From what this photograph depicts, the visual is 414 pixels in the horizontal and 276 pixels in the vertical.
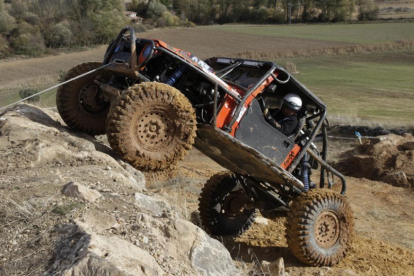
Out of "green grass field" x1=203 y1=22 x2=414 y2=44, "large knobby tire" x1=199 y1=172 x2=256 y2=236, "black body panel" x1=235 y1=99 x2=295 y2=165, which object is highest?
"black body panel" x1=235 y1=99 x2=295 y2=165

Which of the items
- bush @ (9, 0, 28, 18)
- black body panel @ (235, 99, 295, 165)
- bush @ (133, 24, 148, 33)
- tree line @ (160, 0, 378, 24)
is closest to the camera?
black body panel @ (235, 99, 295, 165)

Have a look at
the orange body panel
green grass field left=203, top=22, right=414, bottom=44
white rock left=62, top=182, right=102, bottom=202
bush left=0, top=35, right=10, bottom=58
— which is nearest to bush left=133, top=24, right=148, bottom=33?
green grass field left=203, top=22, right=414, bottom=44

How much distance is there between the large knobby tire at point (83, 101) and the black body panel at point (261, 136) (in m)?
2.15

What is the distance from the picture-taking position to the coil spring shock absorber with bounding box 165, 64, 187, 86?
7.33m

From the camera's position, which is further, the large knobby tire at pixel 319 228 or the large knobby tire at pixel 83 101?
the large knobby tire at pixel 83 101

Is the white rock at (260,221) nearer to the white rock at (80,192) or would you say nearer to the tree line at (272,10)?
the white rock at (80,192)

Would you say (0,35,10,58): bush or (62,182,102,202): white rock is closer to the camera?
(62,182,102,202): white rock

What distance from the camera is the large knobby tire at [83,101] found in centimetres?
775

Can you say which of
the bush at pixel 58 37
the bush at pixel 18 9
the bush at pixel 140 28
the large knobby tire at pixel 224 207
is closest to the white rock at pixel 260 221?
the large knobby tire at pixel 224 207

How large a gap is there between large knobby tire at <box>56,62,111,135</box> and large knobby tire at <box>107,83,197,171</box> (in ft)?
4.44

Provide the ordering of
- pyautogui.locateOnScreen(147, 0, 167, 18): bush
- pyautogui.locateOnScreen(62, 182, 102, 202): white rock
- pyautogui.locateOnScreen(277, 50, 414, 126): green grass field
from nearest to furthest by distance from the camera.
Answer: pyautogui.locateOnScreen(62, 182, 102, 202): white rock → pyautogui.locateOnScreen(277, 50, 414, 126): green grass field → pyautogui.locateOnScreen(147, 0, 167, 18): bush

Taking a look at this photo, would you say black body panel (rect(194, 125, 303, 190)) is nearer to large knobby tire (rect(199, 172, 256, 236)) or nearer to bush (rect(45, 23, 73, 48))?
large knobby tire (rect(199, 172, 256, 236))

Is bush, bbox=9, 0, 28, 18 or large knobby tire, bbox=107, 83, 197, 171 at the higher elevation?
large knobby tire, bbox=107, 83, 197, 171

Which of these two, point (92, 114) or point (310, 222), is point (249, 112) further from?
point (92, 114)
